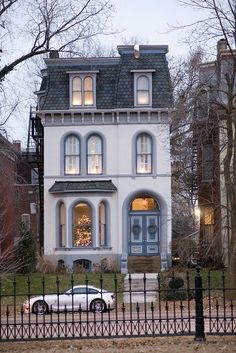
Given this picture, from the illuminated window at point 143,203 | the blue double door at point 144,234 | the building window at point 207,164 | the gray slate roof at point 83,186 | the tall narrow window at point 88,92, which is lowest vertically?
the blue double door at point 144,234

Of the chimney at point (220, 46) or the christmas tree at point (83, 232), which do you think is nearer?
the chimney at point (220, 46)

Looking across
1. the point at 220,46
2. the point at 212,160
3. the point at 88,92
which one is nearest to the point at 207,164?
the point at 212,160

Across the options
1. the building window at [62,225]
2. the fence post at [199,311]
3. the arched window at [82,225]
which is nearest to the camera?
the fence post at [199,311]

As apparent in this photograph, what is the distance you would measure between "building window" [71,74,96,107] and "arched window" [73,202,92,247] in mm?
5236

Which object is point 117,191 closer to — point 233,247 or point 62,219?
point 62,219

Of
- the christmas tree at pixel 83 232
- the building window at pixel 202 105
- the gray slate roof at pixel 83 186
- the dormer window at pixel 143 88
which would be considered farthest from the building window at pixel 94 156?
the building window at pixel 202 105

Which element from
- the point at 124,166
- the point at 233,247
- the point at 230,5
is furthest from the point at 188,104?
the point at 124,166

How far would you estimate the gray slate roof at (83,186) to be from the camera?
3491 centimetres

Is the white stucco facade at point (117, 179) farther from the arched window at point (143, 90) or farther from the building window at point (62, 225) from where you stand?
the arched window at point (143, 90)

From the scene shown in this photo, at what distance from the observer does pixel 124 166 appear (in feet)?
117

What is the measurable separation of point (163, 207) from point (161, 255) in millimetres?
2445

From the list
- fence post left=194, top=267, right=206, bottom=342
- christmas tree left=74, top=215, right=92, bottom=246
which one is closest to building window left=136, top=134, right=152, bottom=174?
christmas tree left=74, top=215, right=92, bottom=246

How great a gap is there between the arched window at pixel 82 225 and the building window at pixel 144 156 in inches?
131

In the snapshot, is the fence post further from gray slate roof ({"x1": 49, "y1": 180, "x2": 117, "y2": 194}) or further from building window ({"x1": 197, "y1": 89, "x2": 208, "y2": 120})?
gray slate roof ({"x1": 49, "y1": 180, "x2": 117, "y2": 194})
